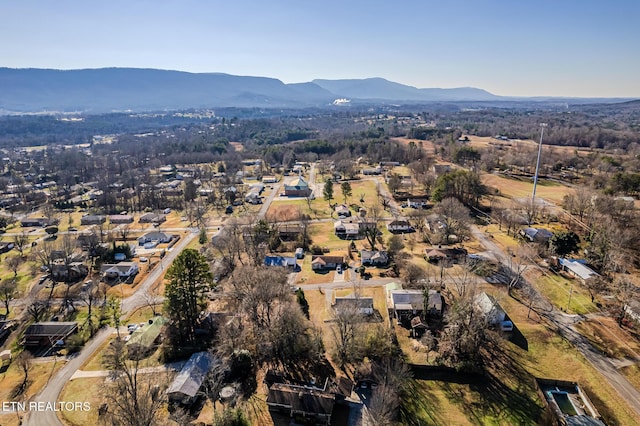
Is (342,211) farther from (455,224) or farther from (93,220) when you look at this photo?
(93,220)

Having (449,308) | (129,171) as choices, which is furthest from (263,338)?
(129,171)

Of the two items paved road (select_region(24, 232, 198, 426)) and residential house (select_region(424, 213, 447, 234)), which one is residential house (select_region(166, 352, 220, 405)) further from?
residential house (select_region(424, 213, 447, 234))

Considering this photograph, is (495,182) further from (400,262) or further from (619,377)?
(619,377)

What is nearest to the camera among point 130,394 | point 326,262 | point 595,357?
point 130,394

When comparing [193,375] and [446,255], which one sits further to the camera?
[446,255]

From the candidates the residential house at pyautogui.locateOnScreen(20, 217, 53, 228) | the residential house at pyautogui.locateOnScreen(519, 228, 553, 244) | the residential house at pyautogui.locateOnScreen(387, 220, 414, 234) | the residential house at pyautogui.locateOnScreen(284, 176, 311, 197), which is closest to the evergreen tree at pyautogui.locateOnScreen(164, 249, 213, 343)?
the residential house at pyautogui.locateOnScreen(387, 220, 414, 234)

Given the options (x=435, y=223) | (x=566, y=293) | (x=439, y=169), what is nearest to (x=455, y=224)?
(x=435, y=223)
